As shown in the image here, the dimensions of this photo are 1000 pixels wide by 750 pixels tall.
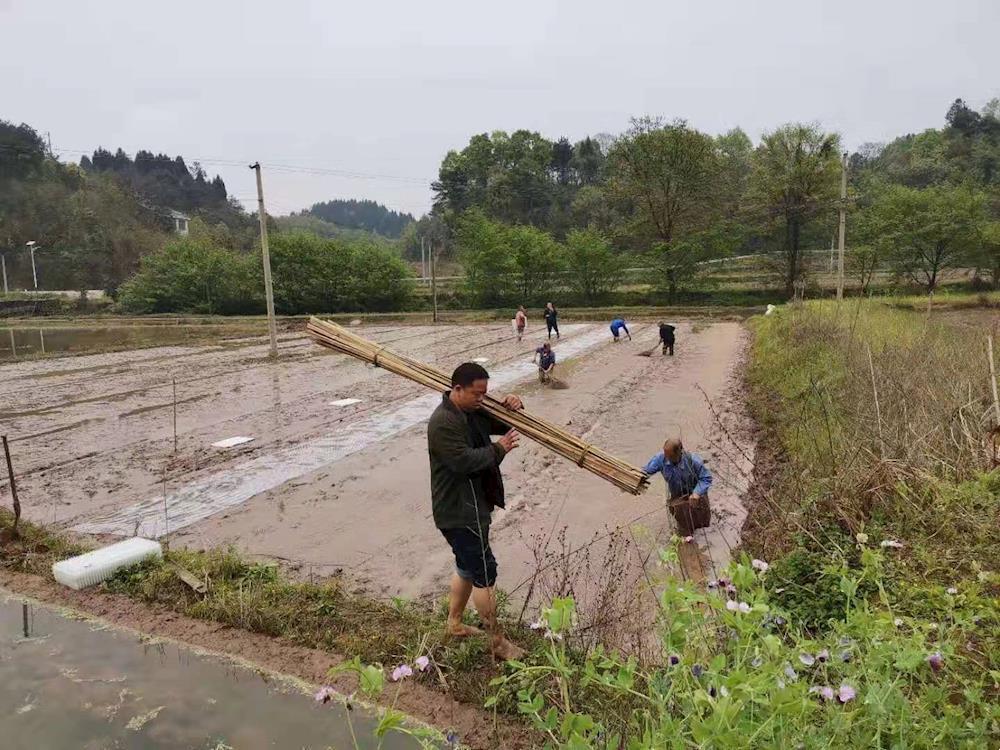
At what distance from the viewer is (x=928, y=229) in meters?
27.4

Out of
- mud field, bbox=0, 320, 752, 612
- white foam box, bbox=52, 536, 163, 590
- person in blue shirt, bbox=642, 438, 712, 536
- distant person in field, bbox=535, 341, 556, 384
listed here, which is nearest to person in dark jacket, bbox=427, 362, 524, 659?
mud field, bbox=0, 320, 752, 612

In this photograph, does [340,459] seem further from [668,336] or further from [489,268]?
[489,268]

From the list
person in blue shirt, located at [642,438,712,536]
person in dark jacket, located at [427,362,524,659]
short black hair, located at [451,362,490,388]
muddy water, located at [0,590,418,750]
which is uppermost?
short black hair, located at [451,362,490,388]

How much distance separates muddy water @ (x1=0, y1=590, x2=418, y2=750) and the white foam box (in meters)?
0.61

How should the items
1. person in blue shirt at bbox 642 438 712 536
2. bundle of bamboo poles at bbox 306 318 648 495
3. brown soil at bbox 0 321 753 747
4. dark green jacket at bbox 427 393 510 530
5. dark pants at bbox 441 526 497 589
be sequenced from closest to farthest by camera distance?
dark green jacket at bbox 427 393 510 530, dark pants at bbox 441 526 497 589, bundle of bamboo poles at bbox 306 318 648 495, brown soil at bbox 0 321 753 747, person in blue shirt at bbox 642 438 712 536

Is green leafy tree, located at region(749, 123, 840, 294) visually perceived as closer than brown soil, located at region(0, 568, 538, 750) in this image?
No

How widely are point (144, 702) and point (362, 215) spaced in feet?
577

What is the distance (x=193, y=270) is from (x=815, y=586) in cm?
4203

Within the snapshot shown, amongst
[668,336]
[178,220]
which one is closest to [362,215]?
[178,220]

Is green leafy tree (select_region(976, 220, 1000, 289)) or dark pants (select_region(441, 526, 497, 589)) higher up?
green leafy tree (select_region(976, 220, 1000, 289))

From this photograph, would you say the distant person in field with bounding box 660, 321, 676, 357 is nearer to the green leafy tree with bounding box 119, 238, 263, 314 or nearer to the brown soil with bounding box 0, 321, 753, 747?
the brown soil with bounding box 0, 321, 753, 747

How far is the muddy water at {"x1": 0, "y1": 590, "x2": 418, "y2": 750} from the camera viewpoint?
3496mm

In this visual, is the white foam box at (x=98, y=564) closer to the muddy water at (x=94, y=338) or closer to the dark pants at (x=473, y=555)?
the dark pants at (x=473, y=555)

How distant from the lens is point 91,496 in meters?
7.57
